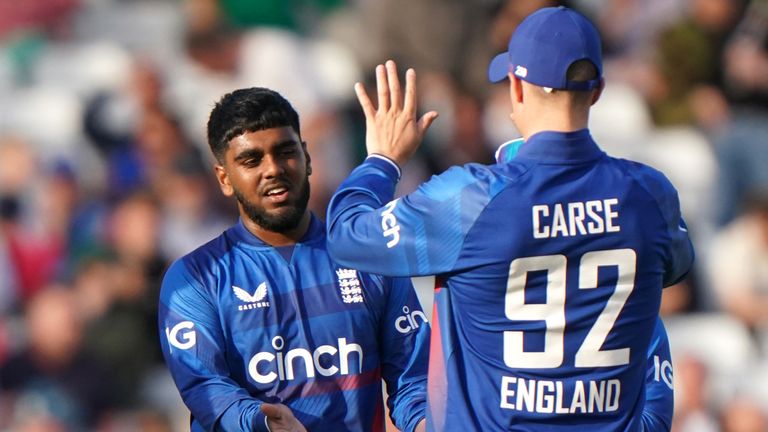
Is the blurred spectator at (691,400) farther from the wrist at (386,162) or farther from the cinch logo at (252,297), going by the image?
the wrist at (386,162)

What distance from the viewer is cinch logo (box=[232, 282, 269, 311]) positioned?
15.9 ft

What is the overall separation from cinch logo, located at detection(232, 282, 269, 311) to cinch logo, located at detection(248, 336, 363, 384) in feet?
0.42

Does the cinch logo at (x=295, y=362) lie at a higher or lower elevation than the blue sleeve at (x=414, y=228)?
lower

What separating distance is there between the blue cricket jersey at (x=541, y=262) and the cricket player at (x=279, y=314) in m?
0.62

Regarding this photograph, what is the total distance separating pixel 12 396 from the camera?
30.8 feet

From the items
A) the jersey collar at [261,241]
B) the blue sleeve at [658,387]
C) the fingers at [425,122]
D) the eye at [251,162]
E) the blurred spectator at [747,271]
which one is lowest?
the blurred spectator at [747,271]

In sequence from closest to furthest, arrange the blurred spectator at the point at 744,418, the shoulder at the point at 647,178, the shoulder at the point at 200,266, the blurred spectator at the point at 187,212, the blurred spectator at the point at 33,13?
1. the shoulder at the point at 647,178
2. the shoulder at the point at 200,266
3. the blurred spectator at the point at 744,418
4. the blurred spectator at the point at 187,212
5. the blurred spectator at the point at 33,13

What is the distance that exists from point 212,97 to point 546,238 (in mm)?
7146

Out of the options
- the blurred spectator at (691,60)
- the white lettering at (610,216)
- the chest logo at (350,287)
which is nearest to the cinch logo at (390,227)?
the white lettering at (610,216)

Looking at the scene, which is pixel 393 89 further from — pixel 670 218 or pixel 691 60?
pixel 691 60

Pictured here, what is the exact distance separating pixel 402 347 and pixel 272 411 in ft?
2.15

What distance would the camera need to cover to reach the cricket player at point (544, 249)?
4.08 meters

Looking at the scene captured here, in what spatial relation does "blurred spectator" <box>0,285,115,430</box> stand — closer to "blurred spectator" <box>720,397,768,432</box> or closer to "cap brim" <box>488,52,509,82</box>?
"blurred spectator" <box>720,397,768,432</box>

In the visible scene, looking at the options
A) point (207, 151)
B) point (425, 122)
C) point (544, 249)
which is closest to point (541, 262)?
point (544, 249)
